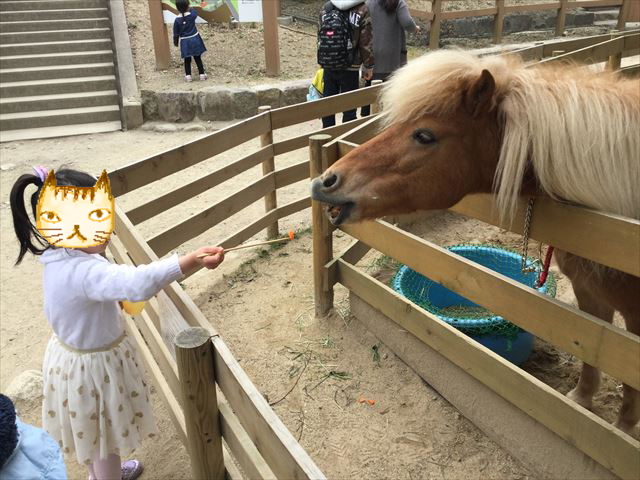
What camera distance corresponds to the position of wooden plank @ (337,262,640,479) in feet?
6.45

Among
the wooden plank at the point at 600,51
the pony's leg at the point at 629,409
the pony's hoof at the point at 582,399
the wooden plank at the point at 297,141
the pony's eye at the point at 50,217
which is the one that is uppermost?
the wooden plank at the point at 600,51

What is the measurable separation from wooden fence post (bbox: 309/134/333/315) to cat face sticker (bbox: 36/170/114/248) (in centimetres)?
168

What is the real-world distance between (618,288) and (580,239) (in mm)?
405

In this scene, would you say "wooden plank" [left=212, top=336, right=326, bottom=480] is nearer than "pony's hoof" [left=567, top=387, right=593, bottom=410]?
Yes

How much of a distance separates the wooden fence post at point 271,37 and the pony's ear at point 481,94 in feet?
28.1

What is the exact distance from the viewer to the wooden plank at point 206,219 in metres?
3.65

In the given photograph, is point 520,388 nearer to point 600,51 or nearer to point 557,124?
point 557,124

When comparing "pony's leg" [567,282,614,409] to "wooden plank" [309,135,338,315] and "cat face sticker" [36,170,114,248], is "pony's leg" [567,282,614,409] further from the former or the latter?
"cat face sticker" [36,170,114,248]

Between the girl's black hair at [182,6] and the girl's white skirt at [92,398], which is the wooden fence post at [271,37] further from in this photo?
the girl's white skirt at [92,398]

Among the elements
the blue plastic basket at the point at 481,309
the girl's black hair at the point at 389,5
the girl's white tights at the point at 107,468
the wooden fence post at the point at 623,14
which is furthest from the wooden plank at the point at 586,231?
the wooden fence post at the point at 623,14

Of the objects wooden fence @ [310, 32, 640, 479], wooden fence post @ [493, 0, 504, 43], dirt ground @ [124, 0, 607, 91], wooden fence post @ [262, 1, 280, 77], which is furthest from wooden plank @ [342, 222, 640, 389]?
wooden fence post @ [493, 0, 504, 43]

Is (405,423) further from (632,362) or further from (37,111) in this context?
(37,111)

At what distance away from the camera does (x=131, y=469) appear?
257 centimetres

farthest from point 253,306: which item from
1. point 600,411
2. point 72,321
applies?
point 600,411
